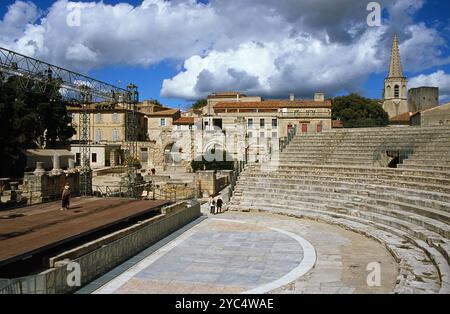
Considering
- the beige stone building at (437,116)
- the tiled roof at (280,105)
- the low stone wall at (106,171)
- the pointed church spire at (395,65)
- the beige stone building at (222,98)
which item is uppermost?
the pointed church spire at (395,65)

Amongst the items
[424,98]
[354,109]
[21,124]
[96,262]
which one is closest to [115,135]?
[21,124]

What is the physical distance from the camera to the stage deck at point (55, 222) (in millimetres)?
9016

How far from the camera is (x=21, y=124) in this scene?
→ 36.7m

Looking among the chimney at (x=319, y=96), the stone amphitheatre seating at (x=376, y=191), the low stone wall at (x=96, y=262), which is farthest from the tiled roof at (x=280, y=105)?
the low stone wall at (x=96, y=262)

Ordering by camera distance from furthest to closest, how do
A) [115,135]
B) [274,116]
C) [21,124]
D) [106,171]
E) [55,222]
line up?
1. [115,135]
2. [274,116]
3. [106,171]
4. [21,124]
5. [55,222]

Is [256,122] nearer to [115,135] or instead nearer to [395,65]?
[115,135]

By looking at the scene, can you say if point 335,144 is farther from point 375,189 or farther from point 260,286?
point 260,286

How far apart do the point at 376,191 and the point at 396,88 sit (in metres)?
70.6

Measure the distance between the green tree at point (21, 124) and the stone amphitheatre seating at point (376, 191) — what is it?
14.8 meters

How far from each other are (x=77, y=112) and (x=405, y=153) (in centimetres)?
4869

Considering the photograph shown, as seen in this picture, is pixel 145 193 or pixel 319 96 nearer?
pixel 145 193

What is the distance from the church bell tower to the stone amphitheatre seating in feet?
192

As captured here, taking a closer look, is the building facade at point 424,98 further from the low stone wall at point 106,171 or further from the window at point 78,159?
the window at point 78,159
